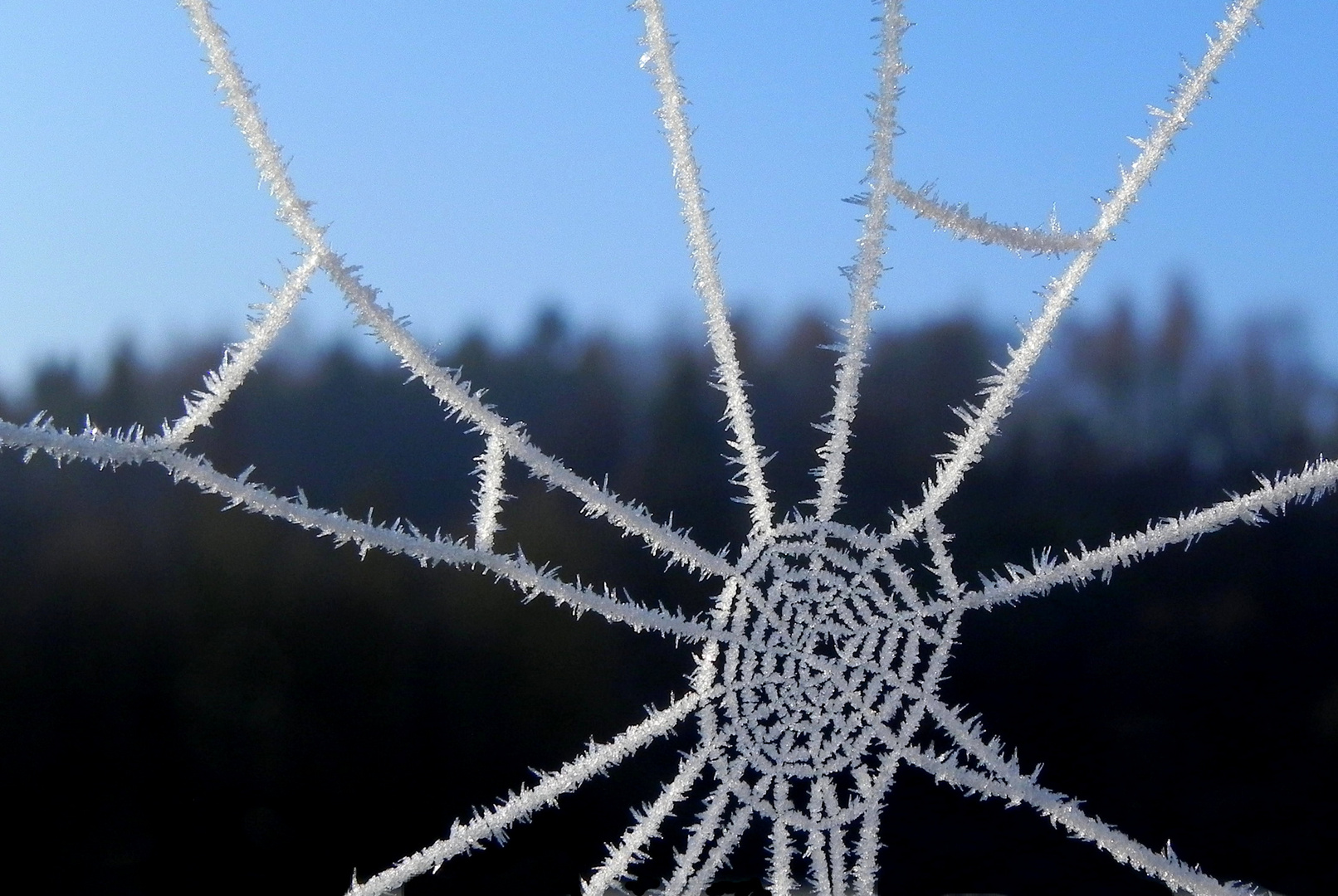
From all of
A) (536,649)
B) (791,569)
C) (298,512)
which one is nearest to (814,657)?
(791,569)

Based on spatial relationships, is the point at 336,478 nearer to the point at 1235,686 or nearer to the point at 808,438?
the point at 808,438

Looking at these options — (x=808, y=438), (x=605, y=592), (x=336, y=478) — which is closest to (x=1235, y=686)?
(x=808, y=438)

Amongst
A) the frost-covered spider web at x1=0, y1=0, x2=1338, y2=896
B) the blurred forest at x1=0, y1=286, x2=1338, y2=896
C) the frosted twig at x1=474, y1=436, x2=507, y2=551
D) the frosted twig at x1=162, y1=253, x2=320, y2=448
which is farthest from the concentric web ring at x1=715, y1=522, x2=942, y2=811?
the blurred forest at x1=0, y1=286, x2=1338, y2=896

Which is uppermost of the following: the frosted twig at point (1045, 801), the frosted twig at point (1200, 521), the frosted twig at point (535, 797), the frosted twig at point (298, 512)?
the frosted twig at point (1200, 521)

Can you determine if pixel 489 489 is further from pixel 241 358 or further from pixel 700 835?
pixel 700 835

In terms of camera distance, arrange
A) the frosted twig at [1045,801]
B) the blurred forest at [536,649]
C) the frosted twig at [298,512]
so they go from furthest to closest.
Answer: the blurred forest at [536,649]
the frosted twig at [1045,801]
the frosted twig at [298,512]

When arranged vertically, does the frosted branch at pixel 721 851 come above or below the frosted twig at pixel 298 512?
below

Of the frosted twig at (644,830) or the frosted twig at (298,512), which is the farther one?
the frosted twig at (644,830)

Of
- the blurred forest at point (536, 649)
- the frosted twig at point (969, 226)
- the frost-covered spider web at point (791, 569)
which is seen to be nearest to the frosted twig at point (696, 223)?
the frost-covered spider web at point (791, 569)

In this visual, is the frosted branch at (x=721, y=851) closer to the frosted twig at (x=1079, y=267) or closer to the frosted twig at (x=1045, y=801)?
the frosted twig at (x=1045, y=801)
